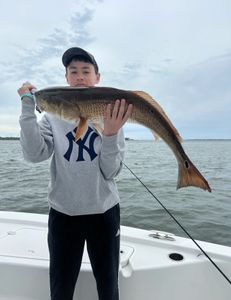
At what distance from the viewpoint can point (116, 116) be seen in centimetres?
211

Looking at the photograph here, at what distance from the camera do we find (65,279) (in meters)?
2.28

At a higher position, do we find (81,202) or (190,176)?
(190,176)

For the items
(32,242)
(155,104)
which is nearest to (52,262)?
(32,242)

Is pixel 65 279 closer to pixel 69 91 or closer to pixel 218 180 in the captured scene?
pixel 69 91

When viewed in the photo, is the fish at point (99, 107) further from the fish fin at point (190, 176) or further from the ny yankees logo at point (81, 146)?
the ny yankees logo at point (81, 146)

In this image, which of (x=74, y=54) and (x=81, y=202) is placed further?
(x=74, y=54)

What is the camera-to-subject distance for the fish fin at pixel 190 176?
2.04 m

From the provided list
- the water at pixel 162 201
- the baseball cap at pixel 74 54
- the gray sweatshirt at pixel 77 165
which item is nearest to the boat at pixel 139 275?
the gray sweatshirt at pixel 77 165

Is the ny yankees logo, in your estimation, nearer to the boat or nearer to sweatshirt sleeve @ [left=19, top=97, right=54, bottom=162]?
sweatshirt sleeve @ [left=19, top=97, right=54, bottom=162]

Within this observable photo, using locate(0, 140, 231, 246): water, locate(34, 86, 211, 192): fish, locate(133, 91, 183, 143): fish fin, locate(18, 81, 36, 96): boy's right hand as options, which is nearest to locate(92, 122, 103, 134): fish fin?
locate(34, 86, 211, 192): fish

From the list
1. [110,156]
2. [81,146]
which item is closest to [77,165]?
[81,146]

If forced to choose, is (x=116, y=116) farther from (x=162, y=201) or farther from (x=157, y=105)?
(x=162, y=201)

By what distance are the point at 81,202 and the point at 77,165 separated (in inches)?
10.4

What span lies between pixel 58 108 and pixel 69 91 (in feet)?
0.46
